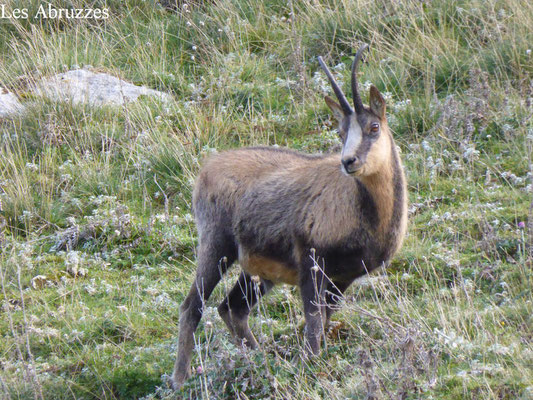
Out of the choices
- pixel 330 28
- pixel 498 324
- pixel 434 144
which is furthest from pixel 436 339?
pixel 330 28

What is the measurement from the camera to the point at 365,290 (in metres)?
6.02

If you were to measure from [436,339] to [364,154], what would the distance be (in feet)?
3.82

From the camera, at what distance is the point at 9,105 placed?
30.3 ft

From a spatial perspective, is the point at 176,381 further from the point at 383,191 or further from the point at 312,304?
the point at 383,191

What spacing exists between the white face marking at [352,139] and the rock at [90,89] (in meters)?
4.36

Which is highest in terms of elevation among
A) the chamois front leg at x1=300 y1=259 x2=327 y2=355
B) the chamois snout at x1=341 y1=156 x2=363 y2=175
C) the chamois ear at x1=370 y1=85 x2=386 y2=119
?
the chamois ear at x1=370 y1=85 x2=386 y2=119

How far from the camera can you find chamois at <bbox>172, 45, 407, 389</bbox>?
494 cm

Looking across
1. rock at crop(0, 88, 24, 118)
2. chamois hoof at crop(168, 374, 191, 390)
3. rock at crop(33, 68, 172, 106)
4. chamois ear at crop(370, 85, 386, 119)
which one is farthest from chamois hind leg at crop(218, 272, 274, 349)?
rock at crop(0, 88, 24, 118)

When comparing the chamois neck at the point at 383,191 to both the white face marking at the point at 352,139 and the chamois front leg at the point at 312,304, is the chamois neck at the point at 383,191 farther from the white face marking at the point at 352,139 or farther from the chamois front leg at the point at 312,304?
the chamois front leg at the point at 312,304

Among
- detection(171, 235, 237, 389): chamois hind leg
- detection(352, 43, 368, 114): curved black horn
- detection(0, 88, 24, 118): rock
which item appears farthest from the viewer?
detection(0, 88, 24, 118): rock

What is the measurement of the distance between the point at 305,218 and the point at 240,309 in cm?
97

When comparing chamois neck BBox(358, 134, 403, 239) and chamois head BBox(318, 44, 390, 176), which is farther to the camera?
chamois neck BBox(358, 134, 403, 239)

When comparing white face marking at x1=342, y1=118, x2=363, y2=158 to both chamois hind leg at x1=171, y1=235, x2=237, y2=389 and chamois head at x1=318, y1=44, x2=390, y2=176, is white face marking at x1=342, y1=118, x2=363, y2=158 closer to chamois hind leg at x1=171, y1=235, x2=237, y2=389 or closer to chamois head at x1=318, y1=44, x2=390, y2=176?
chamois head at x1=318, y1=44, x2=390, y2=176

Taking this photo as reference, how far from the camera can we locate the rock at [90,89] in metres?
9.00
